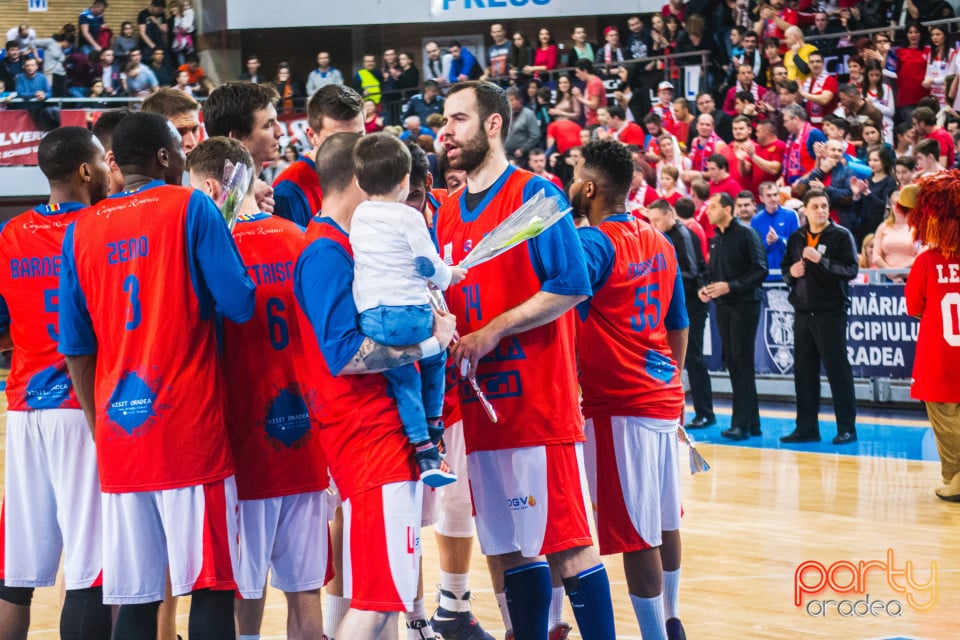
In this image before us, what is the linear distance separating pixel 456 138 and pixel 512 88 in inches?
637

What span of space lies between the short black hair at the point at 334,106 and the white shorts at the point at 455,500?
4.66ft

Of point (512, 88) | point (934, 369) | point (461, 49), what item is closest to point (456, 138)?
point (934, 369)

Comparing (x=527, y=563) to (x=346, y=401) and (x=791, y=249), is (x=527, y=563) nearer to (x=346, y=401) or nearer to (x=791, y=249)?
(x=346, y=401)

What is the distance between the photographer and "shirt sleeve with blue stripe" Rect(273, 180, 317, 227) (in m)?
5.39

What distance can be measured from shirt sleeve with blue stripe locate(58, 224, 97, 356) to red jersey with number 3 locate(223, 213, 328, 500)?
448 mm

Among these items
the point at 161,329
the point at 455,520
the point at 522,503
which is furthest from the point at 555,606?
the point at 161,329

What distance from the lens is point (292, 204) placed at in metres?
5.39

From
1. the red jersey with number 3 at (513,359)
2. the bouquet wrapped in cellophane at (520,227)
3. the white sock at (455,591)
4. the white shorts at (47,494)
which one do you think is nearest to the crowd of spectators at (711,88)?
the white sock at (455,591)

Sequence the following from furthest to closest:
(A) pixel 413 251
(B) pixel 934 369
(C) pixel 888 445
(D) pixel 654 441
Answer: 1. (C) pixel 888 445
2. (B) pixel 934 369
3. (D) pixel 654 441
4. (A) pixel 413 251

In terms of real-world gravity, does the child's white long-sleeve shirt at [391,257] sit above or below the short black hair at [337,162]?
below

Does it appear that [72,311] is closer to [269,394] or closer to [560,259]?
[269,394]

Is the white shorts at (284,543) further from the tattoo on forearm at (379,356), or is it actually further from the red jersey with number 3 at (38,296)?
the red jersey with number 3 at (38,296)

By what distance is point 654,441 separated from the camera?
5203mm

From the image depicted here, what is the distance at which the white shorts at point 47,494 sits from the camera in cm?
455
